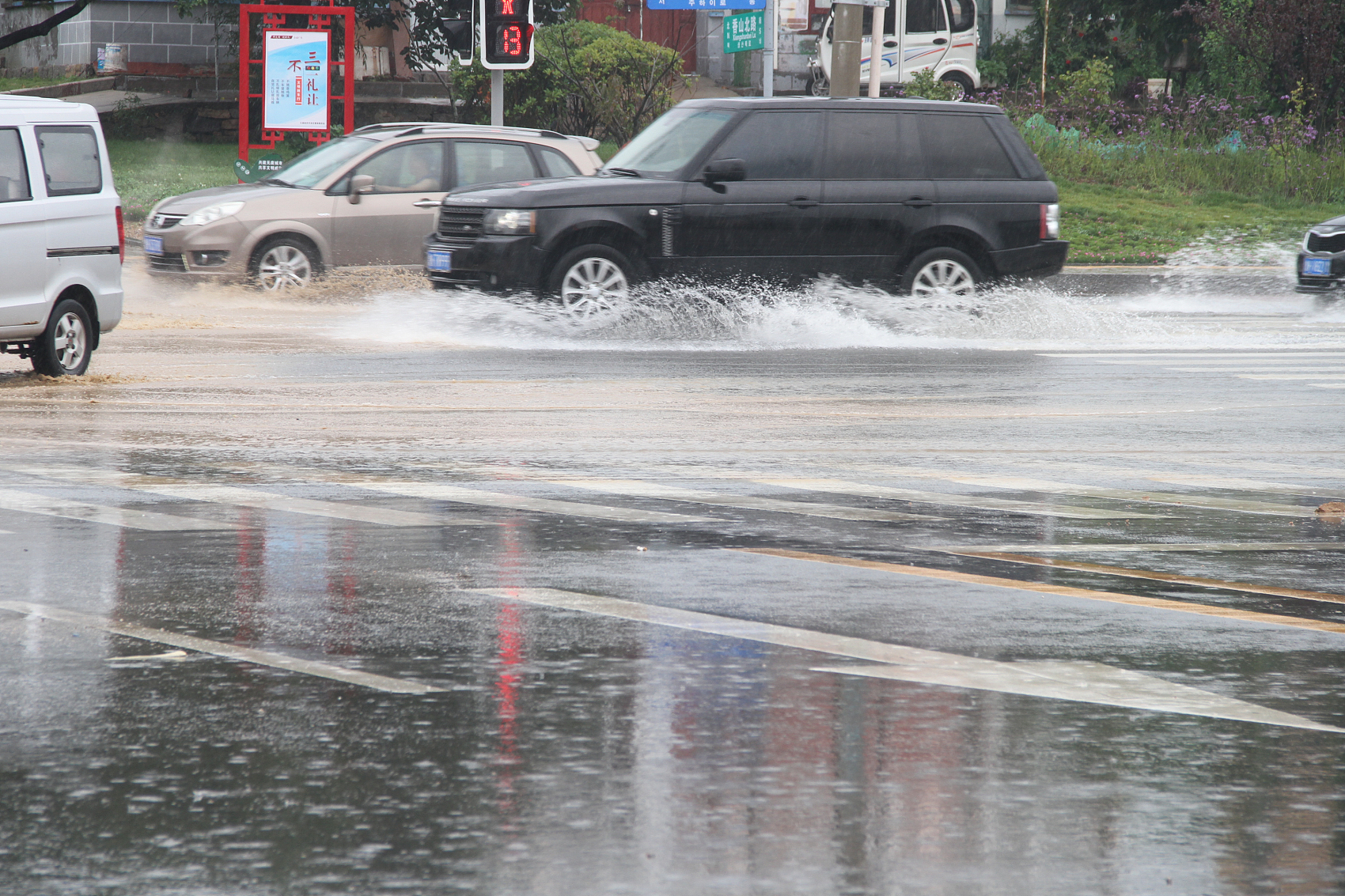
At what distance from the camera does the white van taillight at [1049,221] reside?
15.8 metres

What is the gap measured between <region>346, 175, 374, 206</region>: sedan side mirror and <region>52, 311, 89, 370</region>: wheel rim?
5091 mm

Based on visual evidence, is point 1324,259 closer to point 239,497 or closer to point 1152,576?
point 1152,576

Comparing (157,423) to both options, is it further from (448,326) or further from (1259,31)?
(1259,31)

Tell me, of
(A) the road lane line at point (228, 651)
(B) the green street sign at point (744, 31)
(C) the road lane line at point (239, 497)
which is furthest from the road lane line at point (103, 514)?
(B) the green street sign at point (744, 31)

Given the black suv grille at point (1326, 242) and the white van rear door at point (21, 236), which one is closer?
the white van rear door at point (21, 236)

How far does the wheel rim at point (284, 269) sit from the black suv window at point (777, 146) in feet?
14.3

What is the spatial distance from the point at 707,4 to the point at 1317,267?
13.3m

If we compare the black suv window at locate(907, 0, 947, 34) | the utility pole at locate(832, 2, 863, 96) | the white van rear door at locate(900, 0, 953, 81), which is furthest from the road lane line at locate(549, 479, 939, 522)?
the black suv window at locate(907, 0, 947, 34)

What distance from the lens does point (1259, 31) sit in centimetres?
3262

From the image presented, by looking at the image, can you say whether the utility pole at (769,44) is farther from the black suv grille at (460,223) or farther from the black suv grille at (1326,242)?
the black suv grille at (460,223)

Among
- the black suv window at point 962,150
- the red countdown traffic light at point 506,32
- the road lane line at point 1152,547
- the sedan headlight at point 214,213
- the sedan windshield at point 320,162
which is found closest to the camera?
the road lane line at point 1152,547

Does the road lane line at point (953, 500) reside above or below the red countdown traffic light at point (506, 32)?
below

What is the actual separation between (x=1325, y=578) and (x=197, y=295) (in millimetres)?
12556

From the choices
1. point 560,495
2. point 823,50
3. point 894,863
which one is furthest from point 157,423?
point 823,50
